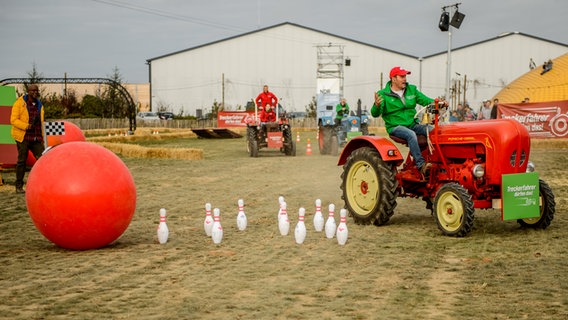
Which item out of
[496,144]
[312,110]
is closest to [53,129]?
[496,144]

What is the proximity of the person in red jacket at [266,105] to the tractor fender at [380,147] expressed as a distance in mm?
13900

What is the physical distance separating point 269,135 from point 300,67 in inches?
1806

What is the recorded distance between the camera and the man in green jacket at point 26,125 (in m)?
13.2

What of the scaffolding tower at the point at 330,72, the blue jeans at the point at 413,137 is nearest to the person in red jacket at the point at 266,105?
the blue jeans at the point at 413,137

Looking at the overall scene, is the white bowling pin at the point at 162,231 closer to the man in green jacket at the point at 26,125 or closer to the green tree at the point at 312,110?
the man in green jacket at the point at 26,125

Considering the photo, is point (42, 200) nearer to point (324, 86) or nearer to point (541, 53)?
point (324, 86)

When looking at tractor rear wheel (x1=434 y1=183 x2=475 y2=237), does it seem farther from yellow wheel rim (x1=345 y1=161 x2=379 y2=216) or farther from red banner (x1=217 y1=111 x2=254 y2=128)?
red banner (x1=217 y1=111 x2=254 y2=128)

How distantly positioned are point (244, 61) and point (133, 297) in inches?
2577

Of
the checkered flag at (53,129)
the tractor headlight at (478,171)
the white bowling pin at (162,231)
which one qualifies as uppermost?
the checkered flag at (53,129)

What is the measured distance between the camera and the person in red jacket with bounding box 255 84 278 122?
2455 cm

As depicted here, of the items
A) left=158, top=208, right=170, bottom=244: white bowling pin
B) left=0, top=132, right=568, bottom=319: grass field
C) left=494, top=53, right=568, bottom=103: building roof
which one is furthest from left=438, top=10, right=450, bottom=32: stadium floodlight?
left=158, top=208, right=170, bottom=244: white bowling pin

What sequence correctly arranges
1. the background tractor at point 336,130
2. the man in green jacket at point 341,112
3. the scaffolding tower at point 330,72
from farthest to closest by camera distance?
the scaffolding tower at point 330,72, the man in green jacket at point 341,112, the background tractor at point 336,130

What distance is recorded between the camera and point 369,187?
9.97m

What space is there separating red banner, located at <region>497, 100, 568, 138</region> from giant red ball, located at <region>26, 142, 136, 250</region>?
2411cm
